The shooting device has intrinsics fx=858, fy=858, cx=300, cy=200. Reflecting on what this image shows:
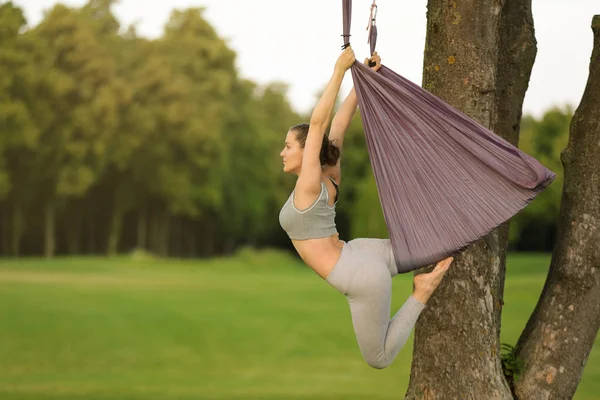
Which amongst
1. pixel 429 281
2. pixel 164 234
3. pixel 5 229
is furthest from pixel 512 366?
pixel 164 234

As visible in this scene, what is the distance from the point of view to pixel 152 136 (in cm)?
3475

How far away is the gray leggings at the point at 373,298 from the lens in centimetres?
383

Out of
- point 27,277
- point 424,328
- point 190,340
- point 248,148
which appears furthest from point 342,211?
point 424,328

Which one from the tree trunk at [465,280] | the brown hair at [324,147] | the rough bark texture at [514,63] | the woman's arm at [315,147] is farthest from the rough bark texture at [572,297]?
the woman's arm at [315,147]

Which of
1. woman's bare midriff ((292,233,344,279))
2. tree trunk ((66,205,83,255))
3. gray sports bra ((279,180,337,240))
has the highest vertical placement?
gray sports bra ((279,180,337,240))

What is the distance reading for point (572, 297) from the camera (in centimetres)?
449

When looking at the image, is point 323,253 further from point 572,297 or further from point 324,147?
point 572,297

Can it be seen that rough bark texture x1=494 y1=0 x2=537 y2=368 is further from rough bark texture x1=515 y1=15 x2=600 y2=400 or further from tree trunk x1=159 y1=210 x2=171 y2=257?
tree trunk x1=159 y1=210 x2=171 y2=257

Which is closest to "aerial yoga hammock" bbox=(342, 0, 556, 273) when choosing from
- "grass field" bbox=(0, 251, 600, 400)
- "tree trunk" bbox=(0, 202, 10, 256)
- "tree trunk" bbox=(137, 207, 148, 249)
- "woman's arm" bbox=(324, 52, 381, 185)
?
"woman's arm" bbox=(324, 52, 381, 185)

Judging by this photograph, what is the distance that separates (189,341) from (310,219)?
10.8 metres

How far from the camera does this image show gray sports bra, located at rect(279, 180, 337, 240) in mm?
3873

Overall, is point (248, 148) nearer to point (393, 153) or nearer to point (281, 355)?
point (281, 355)

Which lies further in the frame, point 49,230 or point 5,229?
point 5,229

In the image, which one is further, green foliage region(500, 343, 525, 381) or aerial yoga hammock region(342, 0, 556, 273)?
green foliage region(500, 343, 525, 381)
